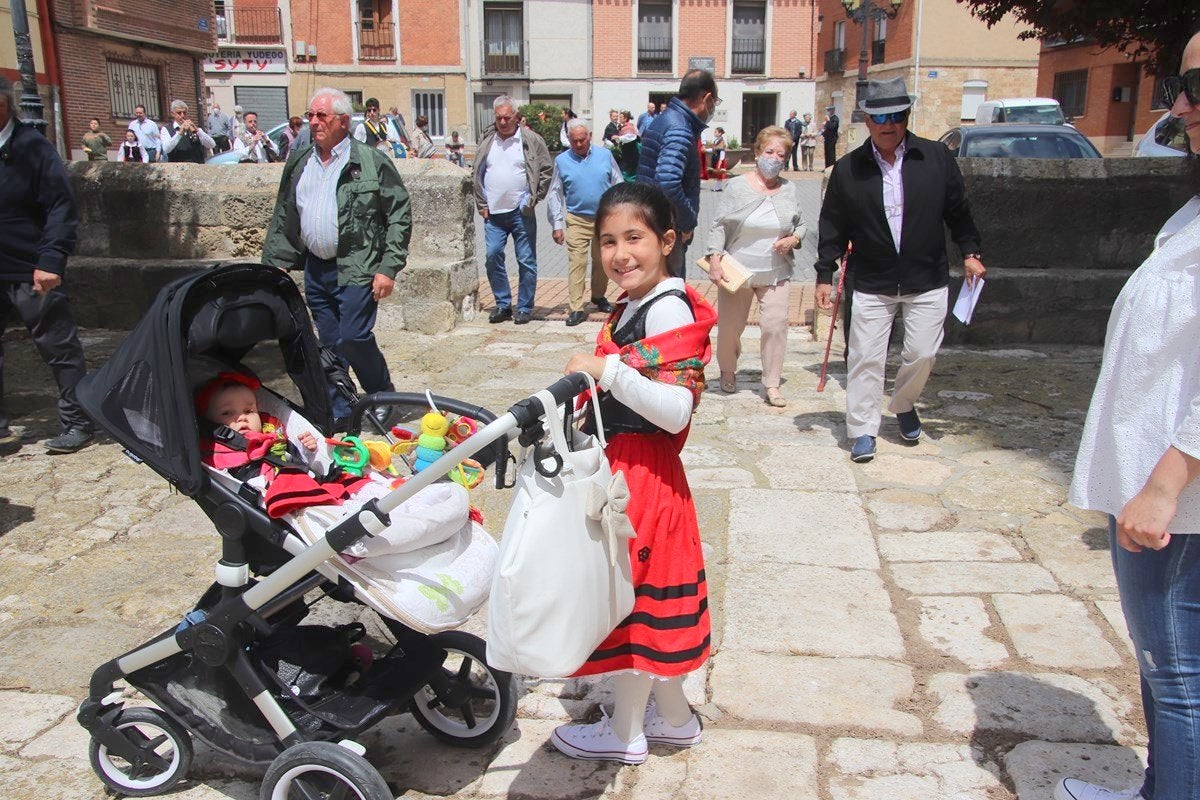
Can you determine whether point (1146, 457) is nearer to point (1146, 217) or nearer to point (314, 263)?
point (314, 263)

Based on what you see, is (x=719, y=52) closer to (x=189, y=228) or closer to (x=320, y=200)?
(x=189, y=228)

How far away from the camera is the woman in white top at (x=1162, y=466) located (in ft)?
6.78

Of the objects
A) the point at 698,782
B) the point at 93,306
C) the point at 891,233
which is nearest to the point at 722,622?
the point at 698,782

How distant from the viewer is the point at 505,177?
8.93 metres

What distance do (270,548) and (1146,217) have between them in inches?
276

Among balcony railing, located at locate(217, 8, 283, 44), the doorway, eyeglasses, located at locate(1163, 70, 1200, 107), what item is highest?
balcony railing, located at locate(217, 8, 283, 44)

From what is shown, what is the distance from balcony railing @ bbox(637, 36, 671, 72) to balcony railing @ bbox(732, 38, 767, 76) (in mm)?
2717

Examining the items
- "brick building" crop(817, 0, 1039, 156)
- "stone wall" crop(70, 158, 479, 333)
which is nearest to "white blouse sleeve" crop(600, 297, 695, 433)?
"stone wall" crop(70, 158, 479, 333)

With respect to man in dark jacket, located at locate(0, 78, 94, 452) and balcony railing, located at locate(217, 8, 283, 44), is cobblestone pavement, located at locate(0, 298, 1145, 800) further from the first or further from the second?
balcony railing, located at locate(217, 8, 283, 44)

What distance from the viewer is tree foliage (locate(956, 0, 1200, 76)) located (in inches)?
247

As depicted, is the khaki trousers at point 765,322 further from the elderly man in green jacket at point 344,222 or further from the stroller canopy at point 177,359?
the stroller canopy at point 177,359

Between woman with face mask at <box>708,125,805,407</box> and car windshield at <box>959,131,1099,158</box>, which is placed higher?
car windshield at <box>959,131,1099,158</box>

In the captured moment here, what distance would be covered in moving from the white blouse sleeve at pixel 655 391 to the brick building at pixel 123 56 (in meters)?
24.9

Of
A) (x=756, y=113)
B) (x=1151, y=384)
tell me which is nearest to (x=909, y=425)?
(x=1151, y=384)
